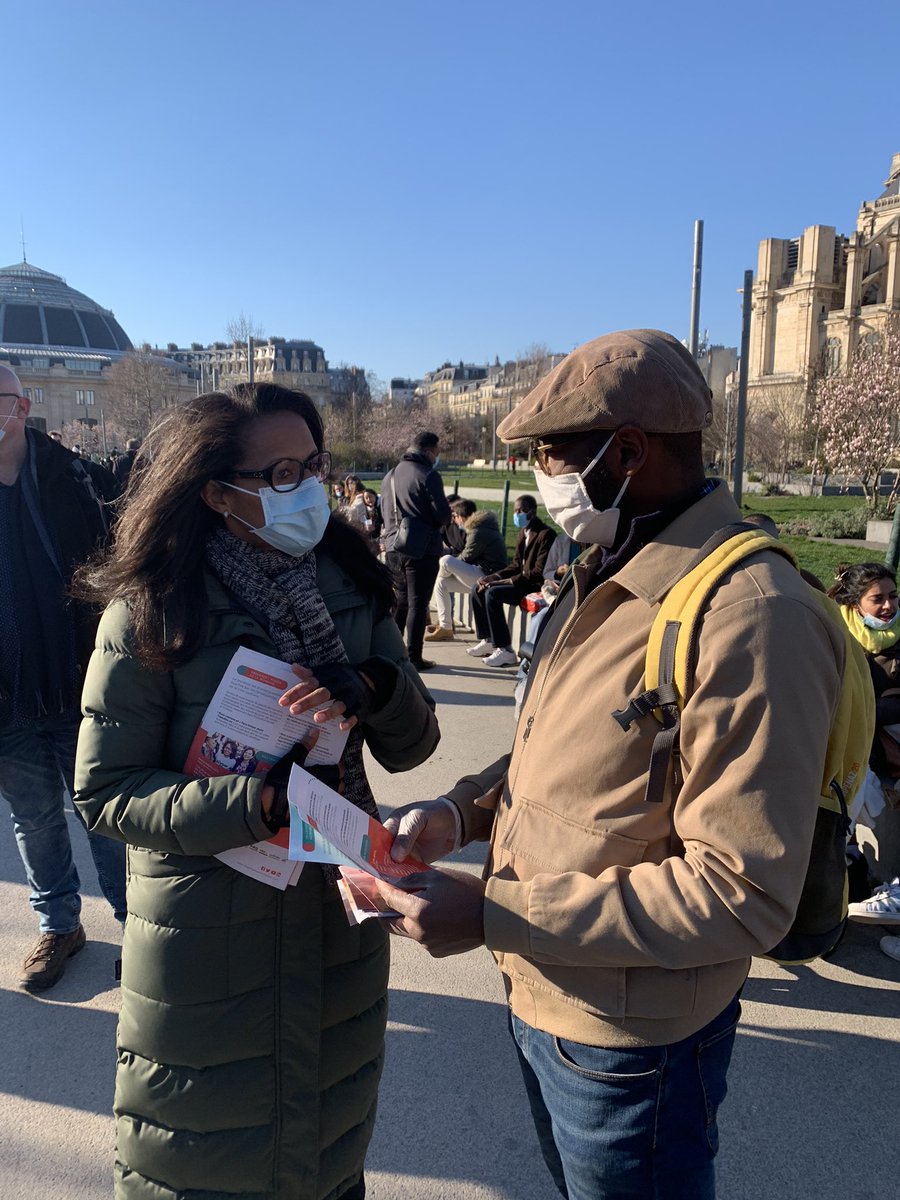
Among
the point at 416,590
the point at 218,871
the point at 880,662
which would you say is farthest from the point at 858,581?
the point at 416,590

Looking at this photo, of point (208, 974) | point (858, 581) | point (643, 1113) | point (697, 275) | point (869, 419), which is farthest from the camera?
point (869, 419)

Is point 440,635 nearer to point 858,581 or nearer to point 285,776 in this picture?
point 858,581

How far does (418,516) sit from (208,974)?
6129 mm

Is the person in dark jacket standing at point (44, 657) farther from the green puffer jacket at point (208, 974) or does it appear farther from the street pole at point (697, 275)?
the street pole at point (697, 275)

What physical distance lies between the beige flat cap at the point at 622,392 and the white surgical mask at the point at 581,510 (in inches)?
3.4

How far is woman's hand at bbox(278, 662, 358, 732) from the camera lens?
181 centimetres

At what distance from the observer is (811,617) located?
125 cm

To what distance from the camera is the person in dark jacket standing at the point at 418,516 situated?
772cm

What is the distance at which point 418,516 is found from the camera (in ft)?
25.2

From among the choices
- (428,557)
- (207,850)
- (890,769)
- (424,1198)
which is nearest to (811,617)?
(207,850)

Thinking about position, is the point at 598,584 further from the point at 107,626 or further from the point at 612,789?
the point at 107,626

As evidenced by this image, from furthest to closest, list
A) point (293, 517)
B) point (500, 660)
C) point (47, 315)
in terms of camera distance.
Result: 1. point (47, 315)
2. point (500, 660)
3. point (293, 517)

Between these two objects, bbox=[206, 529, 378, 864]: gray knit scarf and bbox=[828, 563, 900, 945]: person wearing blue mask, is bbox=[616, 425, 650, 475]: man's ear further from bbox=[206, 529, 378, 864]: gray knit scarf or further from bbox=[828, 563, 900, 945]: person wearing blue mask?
bbox=[828, 563, 900, 945]: person wearing blue mask

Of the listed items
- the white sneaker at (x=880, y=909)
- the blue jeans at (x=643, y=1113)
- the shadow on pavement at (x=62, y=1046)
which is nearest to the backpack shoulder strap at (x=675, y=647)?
the blue jeans at (x=643, y=1113)
